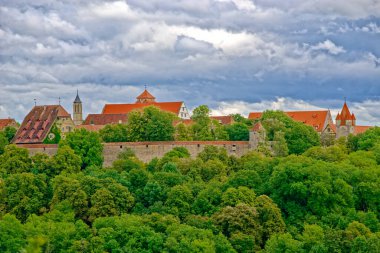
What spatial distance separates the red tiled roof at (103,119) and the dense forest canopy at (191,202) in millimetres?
27686

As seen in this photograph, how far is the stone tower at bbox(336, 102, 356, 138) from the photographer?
285 ft

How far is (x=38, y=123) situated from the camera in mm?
79000

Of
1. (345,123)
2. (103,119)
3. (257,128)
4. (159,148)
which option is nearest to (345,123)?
(345,123)

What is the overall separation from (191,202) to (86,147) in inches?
699

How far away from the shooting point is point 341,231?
4681 centimetres

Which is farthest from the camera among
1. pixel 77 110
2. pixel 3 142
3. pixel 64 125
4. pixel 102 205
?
pixel 77 110

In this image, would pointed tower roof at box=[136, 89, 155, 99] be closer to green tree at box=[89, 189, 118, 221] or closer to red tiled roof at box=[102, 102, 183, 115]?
red tiled roof at box=[102, 102, 183, 115]

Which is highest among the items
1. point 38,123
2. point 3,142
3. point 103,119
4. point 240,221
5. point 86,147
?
point 103,119

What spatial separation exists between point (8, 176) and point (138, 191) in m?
13.0

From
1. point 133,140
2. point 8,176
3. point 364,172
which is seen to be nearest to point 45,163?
point 8,176

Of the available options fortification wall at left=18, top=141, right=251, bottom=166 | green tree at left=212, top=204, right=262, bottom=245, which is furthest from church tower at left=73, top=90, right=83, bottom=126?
green tree at left=212, top=204, right=262, bottom=245

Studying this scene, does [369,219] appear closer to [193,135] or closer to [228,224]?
[228,224]

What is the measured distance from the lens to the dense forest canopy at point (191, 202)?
157 ft

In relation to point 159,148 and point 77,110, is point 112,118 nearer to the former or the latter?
point 77,110
